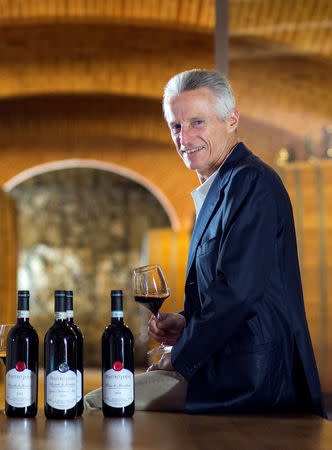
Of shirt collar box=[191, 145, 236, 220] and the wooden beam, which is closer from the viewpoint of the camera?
shirt collar box=[191, 145, 236, 220]

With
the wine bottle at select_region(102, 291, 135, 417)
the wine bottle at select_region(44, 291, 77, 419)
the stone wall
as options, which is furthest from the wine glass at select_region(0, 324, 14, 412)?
the stone wall

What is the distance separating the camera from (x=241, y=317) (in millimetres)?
1616

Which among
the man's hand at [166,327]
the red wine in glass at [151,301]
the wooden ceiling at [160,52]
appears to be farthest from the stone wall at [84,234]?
the red wine in glass at [151,301]

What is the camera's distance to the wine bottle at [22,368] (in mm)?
1534

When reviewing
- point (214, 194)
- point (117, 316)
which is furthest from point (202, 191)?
point (117, 316)

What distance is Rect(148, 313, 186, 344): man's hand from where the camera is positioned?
68.9 inches

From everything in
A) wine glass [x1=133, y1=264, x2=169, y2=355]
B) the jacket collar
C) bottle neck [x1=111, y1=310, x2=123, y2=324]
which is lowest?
bottle neck [x1=111, y1=310, x2=123, y2=324]

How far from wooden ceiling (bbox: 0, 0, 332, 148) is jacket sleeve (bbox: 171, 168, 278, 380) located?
6.24 ft

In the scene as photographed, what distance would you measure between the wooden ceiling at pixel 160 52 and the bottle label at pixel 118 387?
2.28 meters

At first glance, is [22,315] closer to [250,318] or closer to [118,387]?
[118,387]

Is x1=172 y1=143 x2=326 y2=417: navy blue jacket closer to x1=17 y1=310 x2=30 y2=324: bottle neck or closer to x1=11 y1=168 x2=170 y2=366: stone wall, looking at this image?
x1=17 y1=310 x2=30 y2=324: bottle neck

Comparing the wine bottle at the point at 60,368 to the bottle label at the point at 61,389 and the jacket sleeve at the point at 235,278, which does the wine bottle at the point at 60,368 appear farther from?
the jacket sleeve at the point at 235,278

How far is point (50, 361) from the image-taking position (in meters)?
1.52

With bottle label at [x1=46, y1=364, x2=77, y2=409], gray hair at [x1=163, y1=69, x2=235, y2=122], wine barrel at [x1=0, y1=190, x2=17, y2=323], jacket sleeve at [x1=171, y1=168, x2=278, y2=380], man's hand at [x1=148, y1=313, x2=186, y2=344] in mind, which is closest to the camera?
bottle label at [x1=46, y1=364, x2=77, y2=409]
